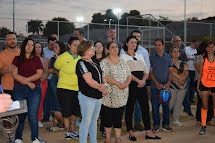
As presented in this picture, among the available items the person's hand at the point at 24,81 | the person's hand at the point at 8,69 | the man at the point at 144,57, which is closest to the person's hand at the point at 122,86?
the man at the point at 144,57

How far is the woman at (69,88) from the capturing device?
22.2 feet

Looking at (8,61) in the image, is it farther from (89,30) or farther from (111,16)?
(111,16)

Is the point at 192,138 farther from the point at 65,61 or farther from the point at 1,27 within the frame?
the point at 1,27

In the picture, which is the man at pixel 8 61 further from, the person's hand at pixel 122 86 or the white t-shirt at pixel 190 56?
the white t-shirt at pixel 190 56

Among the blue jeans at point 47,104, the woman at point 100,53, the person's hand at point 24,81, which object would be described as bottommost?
the blue jeans at point 47,104

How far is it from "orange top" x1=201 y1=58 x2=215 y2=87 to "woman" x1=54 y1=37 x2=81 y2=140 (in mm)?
2720

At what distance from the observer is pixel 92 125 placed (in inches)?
243

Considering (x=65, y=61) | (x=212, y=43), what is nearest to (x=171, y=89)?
(x=212, y=43)

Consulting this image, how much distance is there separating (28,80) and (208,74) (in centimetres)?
370

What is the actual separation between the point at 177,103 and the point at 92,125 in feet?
9.70

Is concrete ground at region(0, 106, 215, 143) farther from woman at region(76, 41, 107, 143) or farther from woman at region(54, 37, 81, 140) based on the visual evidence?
woman at region(76, 41, 107, 143)

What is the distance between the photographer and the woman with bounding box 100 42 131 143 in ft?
21.9

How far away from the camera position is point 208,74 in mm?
7918

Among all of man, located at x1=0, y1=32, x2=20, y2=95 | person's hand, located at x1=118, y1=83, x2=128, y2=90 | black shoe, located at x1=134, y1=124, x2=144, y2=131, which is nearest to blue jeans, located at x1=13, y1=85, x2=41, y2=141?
man, located at x1=0, y1=32, x2=20, y2=95
